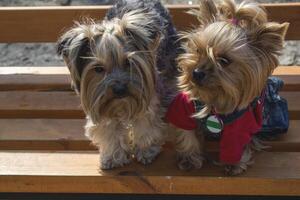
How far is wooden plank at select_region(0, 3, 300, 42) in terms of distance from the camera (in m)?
3.02

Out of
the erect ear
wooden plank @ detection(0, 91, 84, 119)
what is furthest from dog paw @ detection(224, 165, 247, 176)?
wooden plank @ detection(0, 91, 84, 119)

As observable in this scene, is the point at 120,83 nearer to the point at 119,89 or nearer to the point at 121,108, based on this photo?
the point at 119,89

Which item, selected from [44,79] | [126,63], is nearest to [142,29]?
[126,63]

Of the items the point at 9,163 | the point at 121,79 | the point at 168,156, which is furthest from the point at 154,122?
the point at 9,163

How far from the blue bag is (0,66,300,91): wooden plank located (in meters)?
0.38

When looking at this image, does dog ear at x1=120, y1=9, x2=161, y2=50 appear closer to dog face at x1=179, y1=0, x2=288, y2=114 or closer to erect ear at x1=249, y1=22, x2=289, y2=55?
dog face at x1=179, y1=0, x2=288, y2=114

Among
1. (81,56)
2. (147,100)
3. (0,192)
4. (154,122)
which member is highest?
(81,56)

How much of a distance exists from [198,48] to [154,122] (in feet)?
1.54

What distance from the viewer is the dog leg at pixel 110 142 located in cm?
256

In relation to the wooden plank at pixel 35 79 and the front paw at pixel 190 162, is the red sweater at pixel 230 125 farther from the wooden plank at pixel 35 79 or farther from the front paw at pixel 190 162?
the wooden plank at pixel 35 79

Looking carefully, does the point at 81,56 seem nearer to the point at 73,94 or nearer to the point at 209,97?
the point at 209,97

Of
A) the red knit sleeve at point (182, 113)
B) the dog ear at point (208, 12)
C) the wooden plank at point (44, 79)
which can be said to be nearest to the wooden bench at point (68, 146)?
the wooden plank at point (44, 79)

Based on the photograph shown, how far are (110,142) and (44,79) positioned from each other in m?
0.83

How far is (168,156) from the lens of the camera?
8.74 ft
